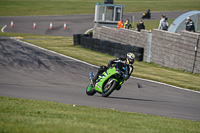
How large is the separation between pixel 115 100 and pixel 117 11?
21.2 meters

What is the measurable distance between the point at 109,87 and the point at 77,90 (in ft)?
5.59

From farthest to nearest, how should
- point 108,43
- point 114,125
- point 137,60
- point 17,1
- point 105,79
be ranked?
point 17,1 < point 108,43 < point 137,60 < point 105,79 < point 114,125

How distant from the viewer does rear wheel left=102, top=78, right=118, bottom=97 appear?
9.93 m

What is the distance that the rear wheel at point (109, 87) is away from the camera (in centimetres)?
993

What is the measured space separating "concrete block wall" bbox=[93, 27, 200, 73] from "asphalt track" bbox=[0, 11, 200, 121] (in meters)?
3.91

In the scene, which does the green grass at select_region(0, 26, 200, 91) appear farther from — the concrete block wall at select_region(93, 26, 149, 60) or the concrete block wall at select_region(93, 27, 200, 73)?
the concrete block wall at select_region(93, 26, 149, 60)

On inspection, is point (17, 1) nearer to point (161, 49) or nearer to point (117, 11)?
point (117, 11)

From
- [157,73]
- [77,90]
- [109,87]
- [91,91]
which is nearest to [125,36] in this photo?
[157,73]

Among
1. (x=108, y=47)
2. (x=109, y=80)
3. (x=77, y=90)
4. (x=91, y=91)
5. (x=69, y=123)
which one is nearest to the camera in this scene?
(x=69, y=123)

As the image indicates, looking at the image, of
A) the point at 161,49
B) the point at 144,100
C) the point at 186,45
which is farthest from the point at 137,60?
the point at 144,100

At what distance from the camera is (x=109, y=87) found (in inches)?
400

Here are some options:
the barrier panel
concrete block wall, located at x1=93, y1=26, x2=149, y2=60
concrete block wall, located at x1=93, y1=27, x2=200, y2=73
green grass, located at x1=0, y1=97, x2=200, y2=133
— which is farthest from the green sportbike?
concrete block wall, located at x1=93, y1=26, x2=149, y2=60

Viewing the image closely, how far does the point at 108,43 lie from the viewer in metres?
22.1

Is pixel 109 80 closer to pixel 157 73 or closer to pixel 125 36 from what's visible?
pixel 157 73
